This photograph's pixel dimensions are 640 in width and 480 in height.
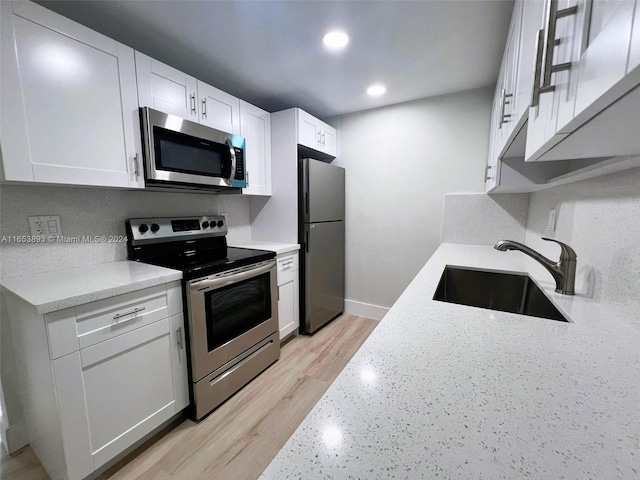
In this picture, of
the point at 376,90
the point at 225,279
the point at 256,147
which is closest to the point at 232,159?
the point at 256,147

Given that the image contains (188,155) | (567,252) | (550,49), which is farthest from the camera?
(188,155)

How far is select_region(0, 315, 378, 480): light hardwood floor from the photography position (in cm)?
130

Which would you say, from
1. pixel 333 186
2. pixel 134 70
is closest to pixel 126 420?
pixel 134 70

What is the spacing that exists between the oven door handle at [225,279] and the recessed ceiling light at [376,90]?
174 centimetres

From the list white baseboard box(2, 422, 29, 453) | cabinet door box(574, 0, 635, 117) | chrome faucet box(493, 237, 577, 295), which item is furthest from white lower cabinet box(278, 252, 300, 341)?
cabinet door box(574, 0, 635, 117)

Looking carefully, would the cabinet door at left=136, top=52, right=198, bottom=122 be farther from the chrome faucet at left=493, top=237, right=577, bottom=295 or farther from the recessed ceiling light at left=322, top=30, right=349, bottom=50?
the chrome faucet at left=493, top=237, right=577, bottom=295

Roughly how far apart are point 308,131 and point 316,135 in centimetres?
14

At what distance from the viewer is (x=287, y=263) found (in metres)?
2.37

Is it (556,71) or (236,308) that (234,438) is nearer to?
(236,308)

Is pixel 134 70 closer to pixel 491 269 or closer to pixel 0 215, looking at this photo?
pixel 0 215

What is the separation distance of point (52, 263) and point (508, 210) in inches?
123

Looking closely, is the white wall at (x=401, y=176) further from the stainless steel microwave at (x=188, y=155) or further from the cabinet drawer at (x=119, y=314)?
the cabinet drawer at (x=119, y=314)

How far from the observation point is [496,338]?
719 mm

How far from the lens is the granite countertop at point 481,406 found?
14.3 inches
